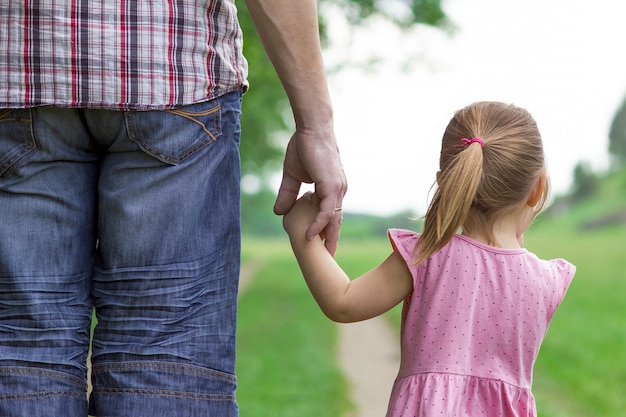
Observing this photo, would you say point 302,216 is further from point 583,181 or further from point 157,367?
point 583,181

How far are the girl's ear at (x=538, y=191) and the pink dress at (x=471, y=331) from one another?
0.54ft

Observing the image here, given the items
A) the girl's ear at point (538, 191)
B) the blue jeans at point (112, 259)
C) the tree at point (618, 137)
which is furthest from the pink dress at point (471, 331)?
the tree at point (618, 137)

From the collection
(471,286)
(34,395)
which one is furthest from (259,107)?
(34,395)

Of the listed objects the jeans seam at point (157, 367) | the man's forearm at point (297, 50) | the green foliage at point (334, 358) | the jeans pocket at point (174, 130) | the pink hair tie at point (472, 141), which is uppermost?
the man's forearm at point (297, 50)

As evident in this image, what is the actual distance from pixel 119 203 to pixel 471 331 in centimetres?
90

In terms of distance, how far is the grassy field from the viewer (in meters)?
7.04

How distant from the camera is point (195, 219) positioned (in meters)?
1.97

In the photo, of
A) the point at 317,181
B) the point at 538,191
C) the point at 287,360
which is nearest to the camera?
the point at 317,181

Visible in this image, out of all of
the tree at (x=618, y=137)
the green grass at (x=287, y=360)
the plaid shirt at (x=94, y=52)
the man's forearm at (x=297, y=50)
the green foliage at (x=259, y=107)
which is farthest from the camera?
the tree at (x=618, y=137)

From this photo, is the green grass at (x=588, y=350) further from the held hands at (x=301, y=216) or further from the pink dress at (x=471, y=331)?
the held hands at (x=301, y=216)

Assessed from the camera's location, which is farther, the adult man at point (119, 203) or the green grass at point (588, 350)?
the green grass at point (588, 350)

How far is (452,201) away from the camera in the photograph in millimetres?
2193

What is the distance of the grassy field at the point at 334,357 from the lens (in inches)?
277

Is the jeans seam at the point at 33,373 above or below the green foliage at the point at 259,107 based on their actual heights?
above
